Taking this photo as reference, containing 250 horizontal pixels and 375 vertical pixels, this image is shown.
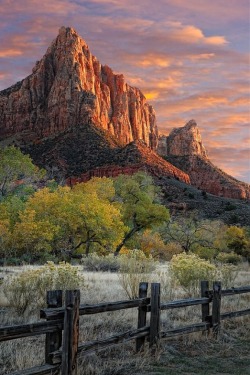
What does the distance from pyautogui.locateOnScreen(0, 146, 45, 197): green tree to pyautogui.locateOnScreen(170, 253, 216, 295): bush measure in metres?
34.0

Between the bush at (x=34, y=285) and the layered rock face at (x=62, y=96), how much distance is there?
454 ft

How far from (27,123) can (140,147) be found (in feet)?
217

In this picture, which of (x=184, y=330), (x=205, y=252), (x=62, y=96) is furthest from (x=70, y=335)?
(x=62, y=96)

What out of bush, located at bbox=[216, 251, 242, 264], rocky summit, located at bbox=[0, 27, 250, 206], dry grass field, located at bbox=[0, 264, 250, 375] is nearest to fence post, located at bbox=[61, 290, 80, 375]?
dry grass field, located at bbox=[0, 264, 250, 375]

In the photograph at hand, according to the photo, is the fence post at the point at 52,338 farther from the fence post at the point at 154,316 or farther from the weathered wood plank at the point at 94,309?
the fence post at the point at 154,316

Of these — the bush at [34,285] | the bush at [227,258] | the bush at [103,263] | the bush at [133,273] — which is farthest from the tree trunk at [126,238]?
the bush at [34,285]

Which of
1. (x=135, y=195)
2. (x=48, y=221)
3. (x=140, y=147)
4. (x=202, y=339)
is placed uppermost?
(x=140, y=147)

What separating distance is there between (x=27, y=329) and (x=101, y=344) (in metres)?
1.85

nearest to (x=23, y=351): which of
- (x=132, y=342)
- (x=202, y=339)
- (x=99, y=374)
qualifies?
(x=99, y=374)

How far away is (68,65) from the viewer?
17000cm

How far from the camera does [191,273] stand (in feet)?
53.6

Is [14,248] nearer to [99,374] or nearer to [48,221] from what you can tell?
[48,221]

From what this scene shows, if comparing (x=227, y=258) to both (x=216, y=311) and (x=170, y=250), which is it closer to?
(x=170, y=250)

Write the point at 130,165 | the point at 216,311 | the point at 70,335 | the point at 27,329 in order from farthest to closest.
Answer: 1. the point at 130,165
2. the point at 216,311
3. the point at 70,335
4. the point at 27,329
